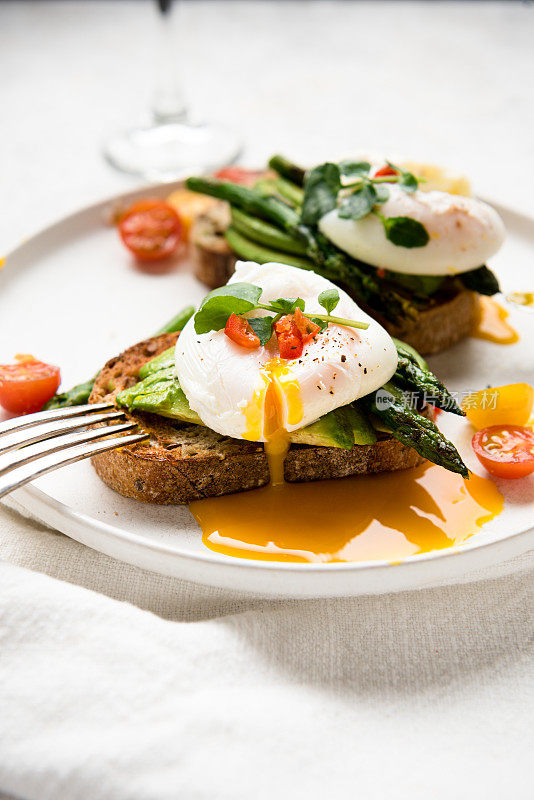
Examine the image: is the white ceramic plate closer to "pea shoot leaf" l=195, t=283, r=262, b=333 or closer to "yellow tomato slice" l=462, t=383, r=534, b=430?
"yellow tomato slice" l=462, t=383, r=534, b=430

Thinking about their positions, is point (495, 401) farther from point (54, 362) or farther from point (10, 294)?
point (10, 294)

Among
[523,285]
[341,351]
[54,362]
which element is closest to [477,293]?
[523,285]

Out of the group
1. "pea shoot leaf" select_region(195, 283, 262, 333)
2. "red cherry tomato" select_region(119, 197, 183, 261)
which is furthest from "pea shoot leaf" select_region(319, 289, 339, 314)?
"red cherry tomato" select_region(119, 197, 183, 261)

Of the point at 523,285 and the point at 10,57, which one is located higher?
the point at 10,57

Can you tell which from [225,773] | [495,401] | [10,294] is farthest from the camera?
[10,294]

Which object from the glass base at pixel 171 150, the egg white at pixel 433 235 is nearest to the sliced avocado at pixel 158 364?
the egg white at pixel 433 235

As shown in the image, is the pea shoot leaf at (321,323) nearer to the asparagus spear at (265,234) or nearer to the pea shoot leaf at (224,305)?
the pea shoot leaf at (224,305)

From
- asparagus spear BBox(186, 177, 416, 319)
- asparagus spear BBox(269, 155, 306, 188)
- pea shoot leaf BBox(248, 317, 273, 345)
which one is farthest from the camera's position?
→ asparagus spear BBox(269, 155, 306, 188)
